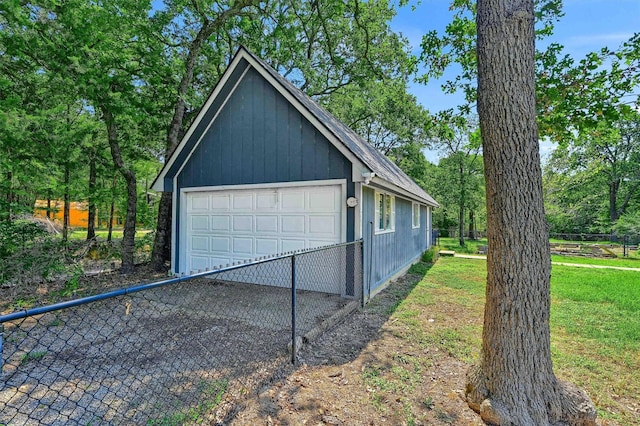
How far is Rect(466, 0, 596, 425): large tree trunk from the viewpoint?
8.98 ft

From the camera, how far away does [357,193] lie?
245 inches

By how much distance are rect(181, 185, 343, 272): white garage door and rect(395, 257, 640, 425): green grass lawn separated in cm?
251

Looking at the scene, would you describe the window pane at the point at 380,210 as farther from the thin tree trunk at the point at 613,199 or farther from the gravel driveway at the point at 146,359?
the thin tree trunk at the point at 613,199

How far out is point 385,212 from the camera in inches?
314

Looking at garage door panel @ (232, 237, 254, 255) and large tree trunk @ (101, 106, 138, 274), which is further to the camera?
large tree trunk @ (101, 106, 138, 274)

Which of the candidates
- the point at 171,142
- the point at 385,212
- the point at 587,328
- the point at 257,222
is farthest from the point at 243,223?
the point at 587,328

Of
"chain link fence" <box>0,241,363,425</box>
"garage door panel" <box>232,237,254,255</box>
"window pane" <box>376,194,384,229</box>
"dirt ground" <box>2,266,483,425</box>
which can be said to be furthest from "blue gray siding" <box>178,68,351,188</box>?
"dirt ground" <box>2,266,483,425</box>

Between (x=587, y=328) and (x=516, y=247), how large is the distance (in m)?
3.92

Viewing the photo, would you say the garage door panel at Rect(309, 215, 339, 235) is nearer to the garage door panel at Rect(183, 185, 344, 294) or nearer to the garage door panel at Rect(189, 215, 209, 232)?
the garage door panel at Rect(183, 185, 344, 294)

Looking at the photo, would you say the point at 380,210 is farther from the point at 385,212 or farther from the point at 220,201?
the point at 220,201

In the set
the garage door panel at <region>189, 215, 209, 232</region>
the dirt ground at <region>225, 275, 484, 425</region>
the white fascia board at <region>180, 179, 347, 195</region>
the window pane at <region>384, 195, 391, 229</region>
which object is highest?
the white fascia board at <region>180, 179, 347, 195</region>

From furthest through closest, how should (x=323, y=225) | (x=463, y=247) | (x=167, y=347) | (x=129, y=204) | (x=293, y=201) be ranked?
(x=463, y=247), (x=129, y=204), (x=293, y=201), (x=323, y=225), (x=167, y=347)

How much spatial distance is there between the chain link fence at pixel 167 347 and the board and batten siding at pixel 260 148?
1.81 meters

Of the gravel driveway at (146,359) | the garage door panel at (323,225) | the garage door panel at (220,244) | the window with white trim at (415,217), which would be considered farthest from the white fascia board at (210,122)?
the window with white trim at (415,217)
